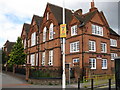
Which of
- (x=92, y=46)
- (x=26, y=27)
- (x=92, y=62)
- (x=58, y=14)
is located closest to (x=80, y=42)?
(x=92, y=46)

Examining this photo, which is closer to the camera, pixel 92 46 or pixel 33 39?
pixel 92 46

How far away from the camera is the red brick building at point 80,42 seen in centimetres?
2349

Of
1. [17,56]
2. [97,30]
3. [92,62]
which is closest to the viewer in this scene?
[92,62]

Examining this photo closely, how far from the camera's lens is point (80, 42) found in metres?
23.8

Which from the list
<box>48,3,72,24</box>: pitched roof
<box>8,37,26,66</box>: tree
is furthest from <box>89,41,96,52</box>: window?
<box>8,37,26,66</box>: tree

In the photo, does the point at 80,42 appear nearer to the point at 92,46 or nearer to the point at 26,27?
the point at 92,46

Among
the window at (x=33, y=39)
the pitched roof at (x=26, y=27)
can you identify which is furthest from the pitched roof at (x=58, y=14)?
the pitched roof at (x=26, y=27)

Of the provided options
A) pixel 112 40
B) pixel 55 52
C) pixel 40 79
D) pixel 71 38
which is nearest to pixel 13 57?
pixel 55 52

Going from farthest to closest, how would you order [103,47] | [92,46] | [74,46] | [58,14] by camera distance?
1. [58,14]
2. [103,47]
3. [74,46]
4. [92,46]

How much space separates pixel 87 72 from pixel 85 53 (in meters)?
3.10

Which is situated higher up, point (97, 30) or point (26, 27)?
point (26, 27)

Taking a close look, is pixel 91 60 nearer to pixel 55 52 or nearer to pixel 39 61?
pixel 55 52

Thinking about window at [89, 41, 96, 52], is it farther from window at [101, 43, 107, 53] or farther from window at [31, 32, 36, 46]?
window at [31, 32, 36, 46]

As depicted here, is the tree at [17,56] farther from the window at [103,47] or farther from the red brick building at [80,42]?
the window at [103,47]
